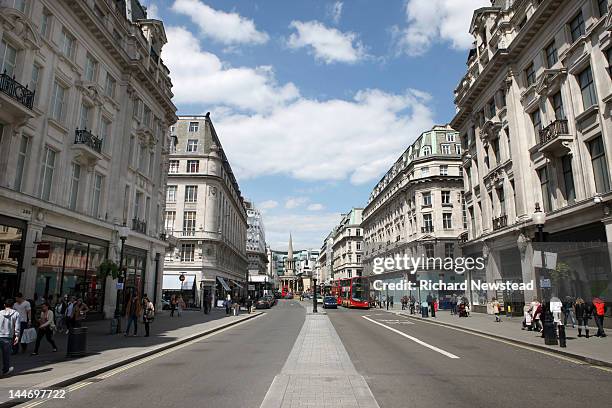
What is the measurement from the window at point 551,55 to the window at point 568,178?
241 inches

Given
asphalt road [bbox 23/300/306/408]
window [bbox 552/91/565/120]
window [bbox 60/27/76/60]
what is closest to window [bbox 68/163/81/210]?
window [bbox 60/27/76/60]

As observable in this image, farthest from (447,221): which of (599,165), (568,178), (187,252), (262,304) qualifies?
(599,165)

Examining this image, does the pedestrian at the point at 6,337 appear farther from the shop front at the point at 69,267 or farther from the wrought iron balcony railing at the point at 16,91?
the wrought iron balcony railing at the point at 16,91

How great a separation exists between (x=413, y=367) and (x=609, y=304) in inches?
590

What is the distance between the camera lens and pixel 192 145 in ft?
189

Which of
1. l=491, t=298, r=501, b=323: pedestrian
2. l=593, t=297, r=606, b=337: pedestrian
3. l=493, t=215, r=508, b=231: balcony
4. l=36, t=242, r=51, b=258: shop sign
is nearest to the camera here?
l=593, t=297, r=606, b=337: pedestrian

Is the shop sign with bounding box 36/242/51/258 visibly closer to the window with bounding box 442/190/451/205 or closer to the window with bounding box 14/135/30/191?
the window with bounding box 14/135/30/191

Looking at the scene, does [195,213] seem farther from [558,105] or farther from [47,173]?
[558,105]

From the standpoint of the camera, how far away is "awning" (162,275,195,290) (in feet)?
163

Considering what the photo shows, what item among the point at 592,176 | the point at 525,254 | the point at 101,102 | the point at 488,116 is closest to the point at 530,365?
the point at 592,176

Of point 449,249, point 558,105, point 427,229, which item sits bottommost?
point 449,249

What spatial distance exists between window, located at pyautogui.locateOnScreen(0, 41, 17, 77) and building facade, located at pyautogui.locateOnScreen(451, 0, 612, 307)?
2328cm

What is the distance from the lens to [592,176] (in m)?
22.3

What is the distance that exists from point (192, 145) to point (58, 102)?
118ft
